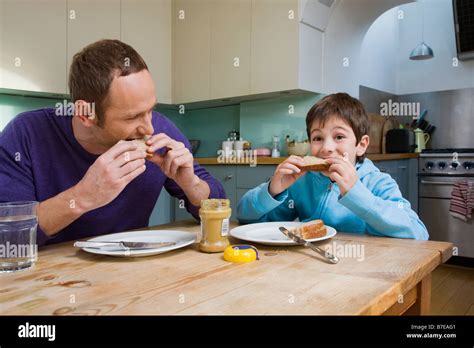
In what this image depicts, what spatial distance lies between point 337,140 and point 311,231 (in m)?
0.56

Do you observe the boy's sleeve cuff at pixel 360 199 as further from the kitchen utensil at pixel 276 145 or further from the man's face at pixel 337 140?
the kitchen utensil at pixel 276 145

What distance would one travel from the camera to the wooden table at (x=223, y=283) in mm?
583

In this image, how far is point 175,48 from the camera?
163 inches

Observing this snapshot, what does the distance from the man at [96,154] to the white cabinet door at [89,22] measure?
230cm

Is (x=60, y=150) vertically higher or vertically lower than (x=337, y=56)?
lower

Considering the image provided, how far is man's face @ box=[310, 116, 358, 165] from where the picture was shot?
1.43m

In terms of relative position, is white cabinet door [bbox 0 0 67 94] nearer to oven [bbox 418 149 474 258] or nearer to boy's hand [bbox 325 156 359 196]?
boy's hand [bbox 325 156 359 196]

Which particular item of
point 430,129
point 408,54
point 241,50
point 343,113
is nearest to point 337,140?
point 343,113

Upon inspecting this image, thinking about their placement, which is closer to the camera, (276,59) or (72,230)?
(72,230)

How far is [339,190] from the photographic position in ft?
4.13

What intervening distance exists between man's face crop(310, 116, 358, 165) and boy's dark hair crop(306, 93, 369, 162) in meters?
0.02

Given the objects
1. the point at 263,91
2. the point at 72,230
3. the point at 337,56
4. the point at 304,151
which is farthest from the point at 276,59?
the point at 72,230
